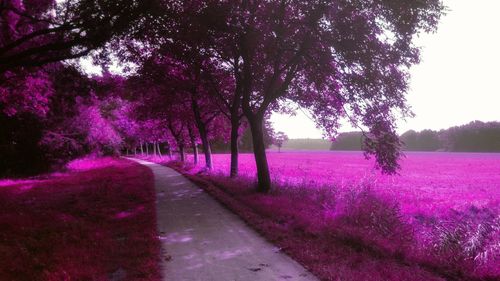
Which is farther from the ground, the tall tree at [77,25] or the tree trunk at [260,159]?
the tall tree at [77,25]

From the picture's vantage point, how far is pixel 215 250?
8383mm

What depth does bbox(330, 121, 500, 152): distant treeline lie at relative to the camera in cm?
8375

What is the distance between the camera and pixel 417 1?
39.4 ft

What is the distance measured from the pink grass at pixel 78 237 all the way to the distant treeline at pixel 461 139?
204 ft

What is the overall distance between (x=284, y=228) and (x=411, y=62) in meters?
7.82

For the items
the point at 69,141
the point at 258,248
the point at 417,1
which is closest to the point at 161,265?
the point at 258,248

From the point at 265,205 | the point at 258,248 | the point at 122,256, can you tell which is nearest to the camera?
the point at 122,256

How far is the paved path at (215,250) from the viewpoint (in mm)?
6824

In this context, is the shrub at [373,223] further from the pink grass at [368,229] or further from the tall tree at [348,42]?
the tall tree at [348,42]

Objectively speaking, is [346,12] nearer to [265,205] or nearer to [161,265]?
[265,205]

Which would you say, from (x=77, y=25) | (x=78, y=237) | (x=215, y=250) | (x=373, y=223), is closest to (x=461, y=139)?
(x=373, y=223)

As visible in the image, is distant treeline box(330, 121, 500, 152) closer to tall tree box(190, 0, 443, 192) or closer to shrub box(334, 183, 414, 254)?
tall tree box(190, 0, 443, 192)

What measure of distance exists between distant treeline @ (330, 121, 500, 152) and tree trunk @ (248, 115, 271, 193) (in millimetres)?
57499

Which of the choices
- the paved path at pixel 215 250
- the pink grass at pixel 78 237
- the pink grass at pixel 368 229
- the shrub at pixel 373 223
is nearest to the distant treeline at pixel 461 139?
the pink grass at pixel 368 229
